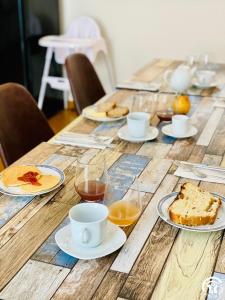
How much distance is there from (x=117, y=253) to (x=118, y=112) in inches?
39.4

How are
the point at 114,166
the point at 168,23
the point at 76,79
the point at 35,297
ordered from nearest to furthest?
the point at 35,297 < the point at 114,166 < the point at 76,79 < the point at 168,23

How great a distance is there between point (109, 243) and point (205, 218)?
25 centimetres

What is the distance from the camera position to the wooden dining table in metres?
0.96

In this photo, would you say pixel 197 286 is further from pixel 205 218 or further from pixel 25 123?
pixel 25 123

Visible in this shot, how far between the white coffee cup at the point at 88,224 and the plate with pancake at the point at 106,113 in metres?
0.88

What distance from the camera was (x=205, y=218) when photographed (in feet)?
3.80

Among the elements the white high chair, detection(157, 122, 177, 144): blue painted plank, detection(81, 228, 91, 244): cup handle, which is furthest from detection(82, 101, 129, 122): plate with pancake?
the white high chair

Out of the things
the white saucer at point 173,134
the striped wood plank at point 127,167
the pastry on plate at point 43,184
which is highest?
the pastry on plate at point 43,184

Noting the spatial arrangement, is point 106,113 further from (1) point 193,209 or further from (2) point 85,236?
(2) point 85,236

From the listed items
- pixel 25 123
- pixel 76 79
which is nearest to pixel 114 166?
pixel 25 123

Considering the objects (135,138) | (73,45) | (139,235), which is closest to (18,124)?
(135,138)

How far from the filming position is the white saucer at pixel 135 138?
174 centimetres

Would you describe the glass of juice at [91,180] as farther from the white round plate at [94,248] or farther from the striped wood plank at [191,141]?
the striped wood plank at [191,141]

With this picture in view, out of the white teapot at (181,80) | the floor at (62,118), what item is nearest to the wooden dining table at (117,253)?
the white teapot at (181,80)
